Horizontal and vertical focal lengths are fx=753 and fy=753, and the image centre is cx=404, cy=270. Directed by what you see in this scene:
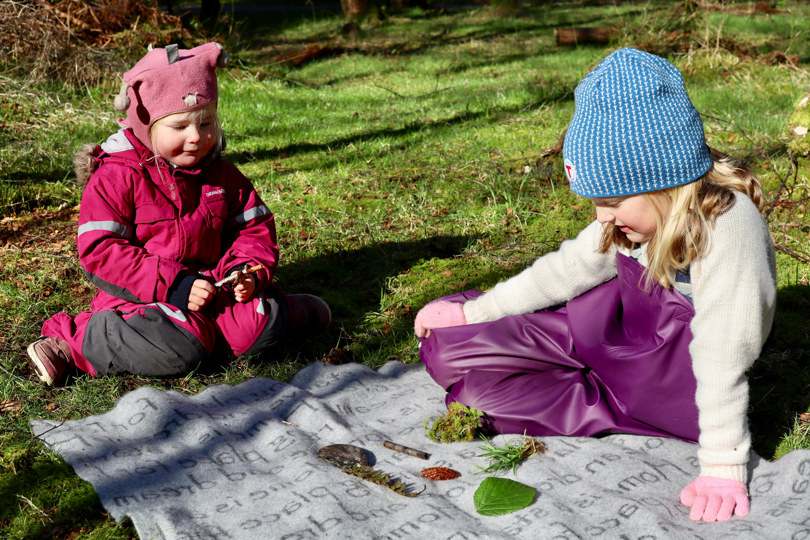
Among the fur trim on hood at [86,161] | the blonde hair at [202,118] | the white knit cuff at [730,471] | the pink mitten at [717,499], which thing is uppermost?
the blonde hair at [202,118]

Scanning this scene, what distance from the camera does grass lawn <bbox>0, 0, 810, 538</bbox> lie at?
9.72 ft

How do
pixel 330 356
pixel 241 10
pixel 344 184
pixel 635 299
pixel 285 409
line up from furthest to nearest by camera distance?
1. pixel 241 10
2. pixel 344 184
3. pixel 330 356
4. pixel 285 409
5. pixel 635 299

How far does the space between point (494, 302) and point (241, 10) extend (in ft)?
55.5

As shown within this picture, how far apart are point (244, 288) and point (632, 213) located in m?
1.64

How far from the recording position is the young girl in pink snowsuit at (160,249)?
298 centimetres

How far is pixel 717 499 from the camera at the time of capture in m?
2.21

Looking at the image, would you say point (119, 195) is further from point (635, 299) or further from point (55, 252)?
point (635, 299)

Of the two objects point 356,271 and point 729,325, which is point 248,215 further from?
point 729,325

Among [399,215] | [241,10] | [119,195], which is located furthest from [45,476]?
[241,10]

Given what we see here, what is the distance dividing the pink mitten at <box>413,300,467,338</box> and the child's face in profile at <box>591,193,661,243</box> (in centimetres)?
87

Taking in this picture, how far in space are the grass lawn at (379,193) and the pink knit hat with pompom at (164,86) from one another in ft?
3.59

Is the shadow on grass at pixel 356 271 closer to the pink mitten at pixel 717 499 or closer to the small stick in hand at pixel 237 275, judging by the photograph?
the small stick in hand at pixel 237 275

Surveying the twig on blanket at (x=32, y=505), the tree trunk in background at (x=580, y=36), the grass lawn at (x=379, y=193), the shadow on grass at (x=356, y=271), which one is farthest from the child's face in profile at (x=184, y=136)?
the tree trunk in background at (x=580, y=36)

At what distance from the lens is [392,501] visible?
91.7 inches
